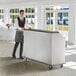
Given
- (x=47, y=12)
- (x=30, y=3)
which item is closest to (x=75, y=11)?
(x=47, y=12)

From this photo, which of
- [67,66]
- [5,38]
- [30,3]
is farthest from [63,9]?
[67,66]

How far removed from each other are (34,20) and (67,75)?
345 inches

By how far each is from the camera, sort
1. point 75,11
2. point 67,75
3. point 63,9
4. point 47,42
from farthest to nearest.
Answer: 1. point 63,9
2. point 75,11
3. point 47,42
4. point 67,75

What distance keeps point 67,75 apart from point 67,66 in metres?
0.96

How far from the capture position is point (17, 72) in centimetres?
527

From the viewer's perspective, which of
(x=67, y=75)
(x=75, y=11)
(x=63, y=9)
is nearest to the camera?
(x=67, y=75)

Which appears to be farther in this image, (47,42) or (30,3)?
(30,3)

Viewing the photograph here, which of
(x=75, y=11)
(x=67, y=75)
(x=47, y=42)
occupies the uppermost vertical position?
(x=75, y=11)

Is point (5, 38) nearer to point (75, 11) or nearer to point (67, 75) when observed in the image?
point (75, 11)

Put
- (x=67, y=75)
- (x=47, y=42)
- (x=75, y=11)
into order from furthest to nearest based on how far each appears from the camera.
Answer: (x=75, y=11)
(x=47, y=42)
(x=67, y=75)

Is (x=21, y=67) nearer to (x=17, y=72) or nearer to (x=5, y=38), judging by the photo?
(x=17, y=72)

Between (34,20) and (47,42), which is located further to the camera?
(34,20)

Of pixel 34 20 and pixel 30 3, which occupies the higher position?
pixel 30 3

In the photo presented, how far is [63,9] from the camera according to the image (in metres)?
12.2
